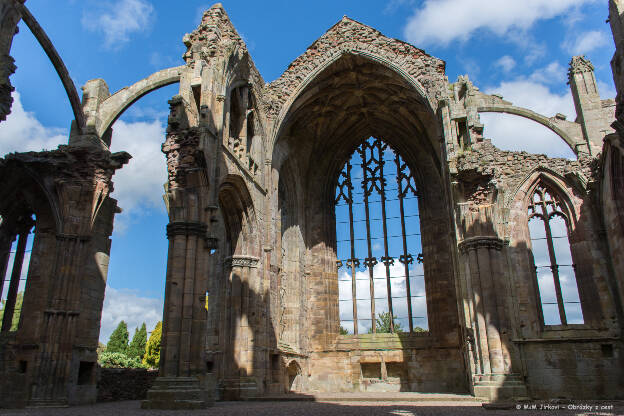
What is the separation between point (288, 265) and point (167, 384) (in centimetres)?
890

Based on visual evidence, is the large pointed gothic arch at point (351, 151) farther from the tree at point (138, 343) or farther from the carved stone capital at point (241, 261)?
the tree at point (138, 343)

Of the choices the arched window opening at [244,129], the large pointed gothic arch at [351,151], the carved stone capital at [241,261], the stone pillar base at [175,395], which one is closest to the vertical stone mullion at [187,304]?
the stone pillar base at [175,395]

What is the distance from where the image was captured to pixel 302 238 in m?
19.0

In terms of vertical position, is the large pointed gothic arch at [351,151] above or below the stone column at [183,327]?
above

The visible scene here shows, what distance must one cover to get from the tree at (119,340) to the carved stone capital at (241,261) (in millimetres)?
24259

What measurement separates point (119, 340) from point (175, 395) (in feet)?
93.7

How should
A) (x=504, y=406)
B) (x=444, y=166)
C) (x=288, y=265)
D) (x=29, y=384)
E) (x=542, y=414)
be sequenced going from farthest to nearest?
(x=288, y=265)
(x=444, y=166)
(x=29, y=384)
(x=504, y=406)
(x=542, y=414)

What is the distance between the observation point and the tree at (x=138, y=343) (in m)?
35.0

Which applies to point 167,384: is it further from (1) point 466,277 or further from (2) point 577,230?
(2) point 577,230

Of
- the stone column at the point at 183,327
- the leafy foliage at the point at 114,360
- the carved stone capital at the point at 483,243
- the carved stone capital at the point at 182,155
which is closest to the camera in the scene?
the stone column at the point at 183,327

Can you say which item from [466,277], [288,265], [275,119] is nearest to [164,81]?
[275,119]

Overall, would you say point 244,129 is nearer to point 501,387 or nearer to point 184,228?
point 184,228

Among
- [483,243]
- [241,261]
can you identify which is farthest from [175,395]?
[483,243]

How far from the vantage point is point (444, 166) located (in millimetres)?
15586
